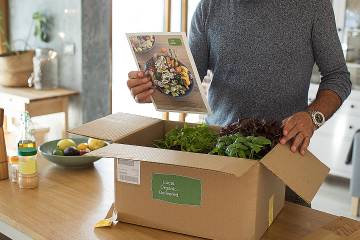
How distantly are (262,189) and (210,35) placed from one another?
808mm

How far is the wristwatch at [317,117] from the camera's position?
1.40 meters

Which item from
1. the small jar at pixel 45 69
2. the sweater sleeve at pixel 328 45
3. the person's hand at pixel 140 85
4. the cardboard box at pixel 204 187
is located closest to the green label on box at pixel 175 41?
the person's hand at pixel 140 85

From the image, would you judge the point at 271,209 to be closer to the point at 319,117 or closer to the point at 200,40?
the point at 319,117

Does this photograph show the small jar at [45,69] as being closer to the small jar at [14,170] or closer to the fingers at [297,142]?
the small jar at [14,170]

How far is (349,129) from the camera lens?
3.87 metres

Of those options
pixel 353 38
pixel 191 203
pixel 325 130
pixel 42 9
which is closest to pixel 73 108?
pixel 42 9

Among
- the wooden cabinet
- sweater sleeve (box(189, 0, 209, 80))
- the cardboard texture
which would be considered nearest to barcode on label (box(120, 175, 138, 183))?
the cardboard texture

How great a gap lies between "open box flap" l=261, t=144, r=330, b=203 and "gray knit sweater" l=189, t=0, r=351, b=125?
435 mm

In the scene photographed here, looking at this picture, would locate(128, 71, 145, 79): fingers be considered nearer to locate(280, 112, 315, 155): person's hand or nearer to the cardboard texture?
locate(280, 112, 315, 155): person's hand

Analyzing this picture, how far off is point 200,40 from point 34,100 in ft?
6.37

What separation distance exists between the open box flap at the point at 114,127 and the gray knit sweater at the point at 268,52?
41 centimetres

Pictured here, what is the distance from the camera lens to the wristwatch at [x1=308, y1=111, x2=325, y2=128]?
1.40 meters

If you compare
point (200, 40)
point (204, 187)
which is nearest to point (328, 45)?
point (200, 40)

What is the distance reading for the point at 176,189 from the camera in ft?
3.85
